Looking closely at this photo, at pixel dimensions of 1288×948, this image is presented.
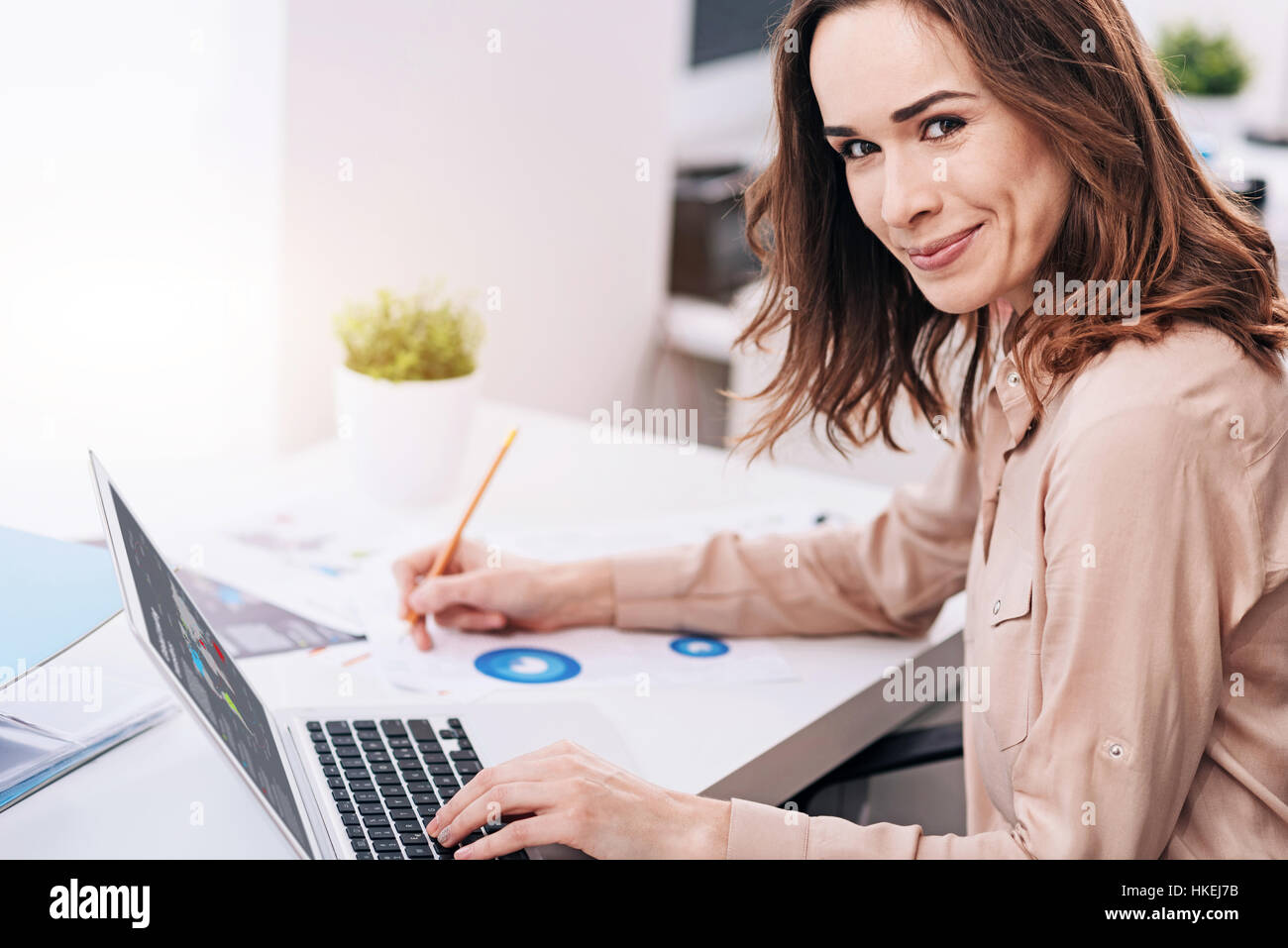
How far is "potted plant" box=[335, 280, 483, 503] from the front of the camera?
1.54m

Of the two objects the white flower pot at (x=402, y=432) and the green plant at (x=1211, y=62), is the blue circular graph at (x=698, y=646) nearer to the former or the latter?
the white flower pot at (x=402, y=432)

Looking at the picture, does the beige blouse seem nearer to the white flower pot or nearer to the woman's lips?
the woman's lips

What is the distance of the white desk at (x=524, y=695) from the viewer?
917 mm

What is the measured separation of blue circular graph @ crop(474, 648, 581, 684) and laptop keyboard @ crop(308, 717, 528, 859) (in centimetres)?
12

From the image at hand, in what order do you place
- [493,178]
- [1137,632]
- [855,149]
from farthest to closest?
[493,178], [855,149], [1137,632]

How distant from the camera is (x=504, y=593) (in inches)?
49.5

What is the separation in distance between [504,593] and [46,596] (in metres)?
0.41

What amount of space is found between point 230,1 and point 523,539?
797mm

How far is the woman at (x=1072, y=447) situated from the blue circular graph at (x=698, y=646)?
244 millimetres

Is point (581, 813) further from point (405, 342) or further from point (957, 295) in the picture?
point (405, 342)

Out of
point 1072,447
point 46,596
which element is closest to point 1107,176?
point 1072,447

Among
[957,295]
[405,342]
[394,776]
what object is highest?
[957,295]
